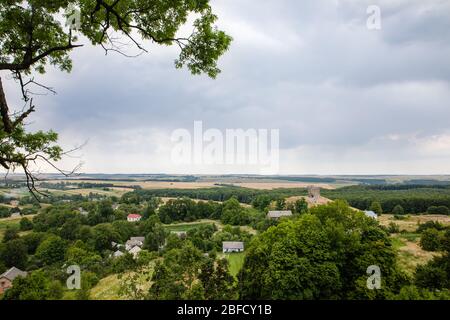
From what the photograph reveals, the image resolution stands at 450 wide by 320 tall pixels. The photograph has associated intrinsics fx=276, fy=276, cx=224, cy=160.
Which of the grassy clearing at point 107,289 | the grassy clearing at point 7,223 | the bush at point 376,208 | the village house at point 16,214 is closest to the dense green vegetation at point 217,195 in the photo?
the bush at point 376,208

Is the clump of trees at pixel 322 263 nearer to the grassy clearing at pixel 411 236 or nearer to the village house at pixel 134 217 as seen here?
the grassy clearing at pixel 411 236

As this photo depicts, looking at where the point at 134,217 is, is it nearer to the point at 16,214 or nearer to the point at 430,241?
the point at 16,214

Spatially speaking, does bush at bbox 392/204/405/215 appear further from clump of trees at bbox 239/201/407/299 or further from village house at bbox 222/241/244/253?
clump of trees at bbox 239/201/407/299

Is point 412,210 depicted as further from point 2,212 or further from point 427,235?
point 2,212

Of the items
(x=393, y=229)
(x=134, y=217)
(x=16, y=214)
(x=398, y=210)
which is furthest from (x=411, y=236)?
(x=16, y=214)

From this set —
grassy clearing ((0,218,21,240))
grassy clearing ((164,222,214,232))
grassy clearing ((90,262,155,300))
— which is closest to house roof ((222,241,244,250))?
grassy clearing ((90,262,155,300))
